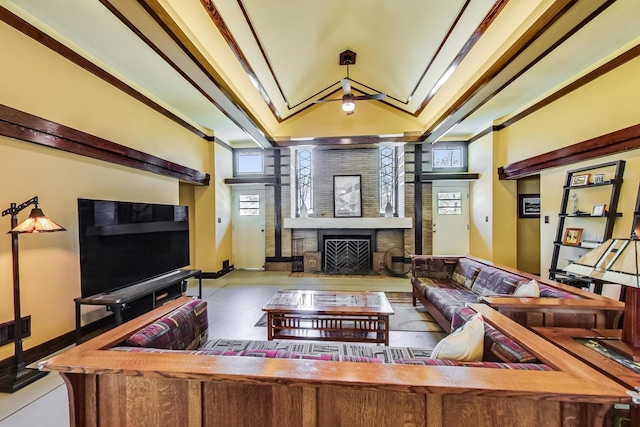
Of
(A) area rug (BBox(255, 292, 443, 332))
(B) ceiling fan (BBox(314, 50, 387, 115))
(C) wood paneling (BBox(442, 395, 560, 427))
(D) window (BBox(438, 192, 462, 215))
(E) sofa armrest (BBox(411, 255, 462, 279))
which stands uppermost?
(B) ceiling fan (BBox(314, 50, 387, 115))

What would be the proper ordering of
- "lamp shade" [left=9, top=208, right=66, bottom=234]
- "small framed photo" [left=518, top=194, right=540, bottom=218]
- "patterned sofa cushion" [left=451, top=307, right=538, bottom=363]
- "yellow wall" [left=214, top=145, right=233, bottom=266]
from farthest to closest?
1. "yellow wall" [left=214, top=145, right=233, bottom=266]
2. "small framed photo" [left=518, top=194, right=540, bottom=218]
3. "lamp shade" [left=9, top=208, right=66, bottom=234]
4. "patterned sofa cushion" [left=451, top=307, right=538, bottom=363]

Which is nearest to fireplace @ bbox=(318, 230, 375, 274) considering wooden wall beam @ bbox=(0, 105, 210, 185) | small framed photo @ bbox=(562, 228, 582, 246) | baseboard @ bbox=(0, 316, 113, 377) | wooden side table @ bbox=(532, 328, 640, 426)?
small framed photo @ bbox=(562, 228, 582, 246)

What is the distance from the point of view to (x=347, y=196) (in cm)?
616

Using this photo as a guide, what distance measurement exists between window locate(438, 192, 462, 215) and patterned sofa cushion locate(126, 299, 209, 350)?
5425mm

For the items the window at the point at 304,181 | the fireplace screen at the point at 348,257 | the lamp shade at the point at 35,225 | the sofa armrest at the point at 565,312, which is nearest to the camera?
the sofa armrest at the point at 565,312

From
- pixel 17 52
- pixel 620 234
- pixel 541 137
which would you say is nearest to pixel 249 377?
pixel 17 52

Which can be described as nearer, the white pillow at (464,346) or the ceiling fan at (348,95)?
the white pillow at (464,346)

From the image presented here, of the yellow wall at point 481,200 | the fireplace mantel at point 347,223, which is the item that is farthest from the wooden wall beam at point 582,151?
the fireplace mantel at point 347,223

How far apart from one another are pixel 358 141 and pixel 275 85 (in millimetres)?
2114

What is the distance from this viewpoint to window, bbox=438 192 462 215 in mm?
5965

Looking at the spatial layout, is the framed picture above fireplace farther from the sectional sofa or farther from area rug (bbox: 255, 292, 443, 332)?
area rug (bbox: 255, 292, 443, 332)

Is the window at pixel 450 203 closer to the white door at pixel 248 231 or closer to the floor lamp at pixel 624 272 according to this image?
the white door at pixel 248 231

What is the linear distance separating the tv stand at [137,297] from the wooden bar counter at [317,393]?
5.48ft

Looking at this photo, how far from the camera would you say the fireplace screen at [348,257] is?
239 inches
